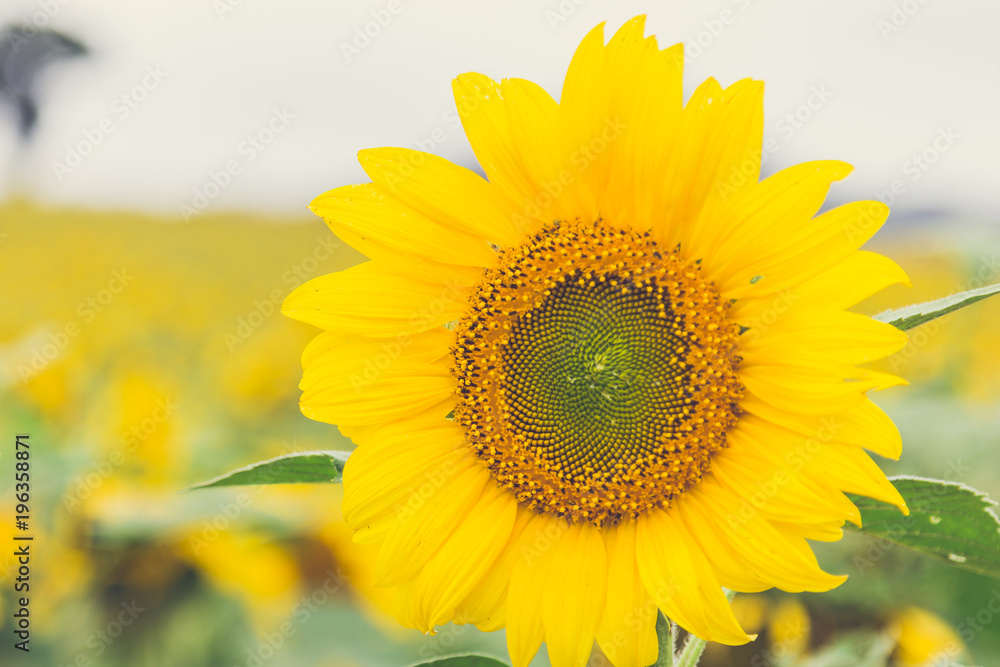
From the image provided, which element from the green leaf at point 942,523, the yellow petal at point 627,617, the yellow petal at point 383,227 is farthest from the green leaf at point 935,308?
the yellow petal at point 383,227

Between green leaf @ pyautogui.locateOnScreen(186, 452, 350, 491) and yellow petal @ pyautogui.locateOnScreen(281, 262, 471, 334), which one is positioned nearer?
green leaf @ pyautogui.locateOnScreen(186, 452, 350, 491)

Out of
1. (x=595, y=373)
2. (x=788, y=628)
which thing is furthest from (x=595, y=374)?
(x=788, y=628)

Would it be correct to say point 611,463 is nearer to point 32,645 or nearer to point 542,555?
point 542,555

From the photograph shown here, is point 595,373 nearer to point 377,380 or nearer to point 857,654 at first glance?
point 377,380

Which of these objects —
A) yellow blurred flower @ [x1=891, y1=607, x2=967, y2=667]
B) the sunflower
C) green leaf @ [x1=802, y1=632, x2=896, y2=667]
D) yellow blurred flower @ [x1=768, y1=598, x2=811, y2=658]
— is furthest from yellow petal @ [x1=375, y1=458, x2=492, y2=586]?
yellow blurred flower @ [x1=891, y1=607, x2=967, y2=667]

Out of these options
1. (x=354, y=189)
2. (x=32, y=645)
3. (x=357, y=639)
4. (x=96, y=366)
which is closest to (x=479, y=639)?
(x=357, y=639)

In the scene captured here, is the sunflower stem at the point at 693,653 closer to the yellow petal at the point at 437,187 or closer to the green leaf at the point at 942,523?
the green leaf at the point at 942,523

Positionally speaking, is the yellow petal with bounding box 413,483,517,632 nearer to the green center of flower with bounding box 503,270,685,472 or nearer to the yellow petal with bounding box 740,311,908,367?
the green center of flower with bounding box 503,270,685,472
